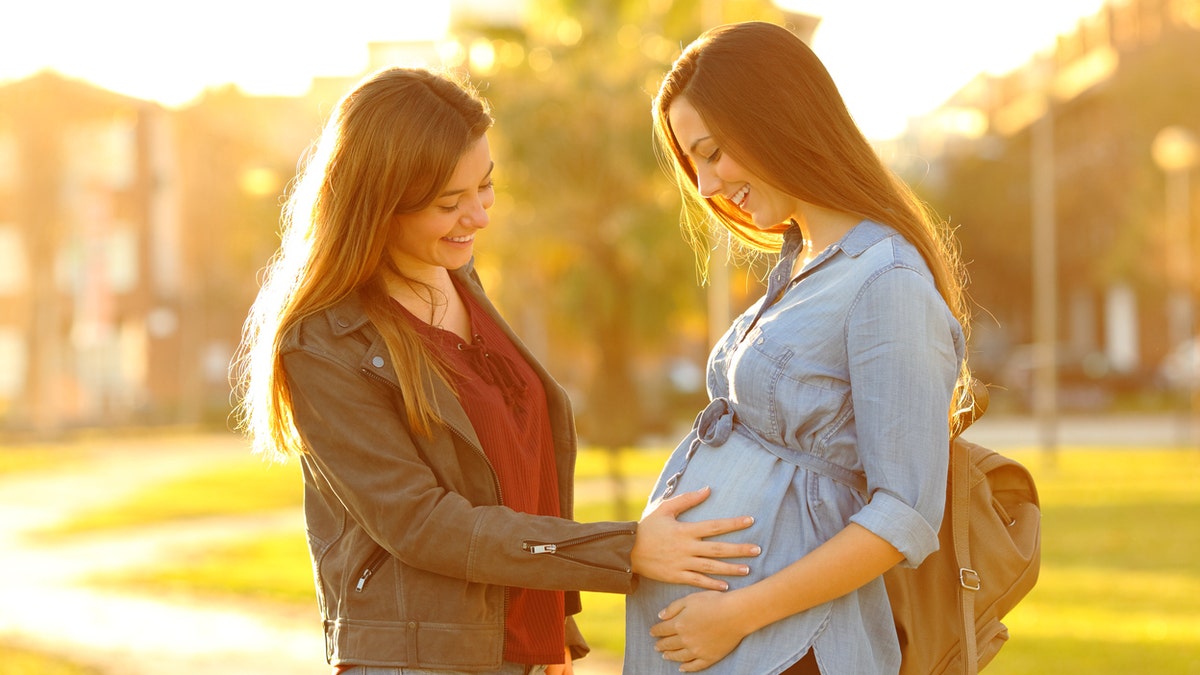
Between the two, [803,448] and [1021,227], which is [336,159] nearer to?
[803,448]

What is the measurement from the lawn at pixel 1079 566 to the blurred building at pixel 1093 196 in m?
17.4

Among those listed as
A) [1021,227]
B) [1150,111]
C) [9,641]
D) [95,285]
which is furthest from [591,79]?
[1021,227]

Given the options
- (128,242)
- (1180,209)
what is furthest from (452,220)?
(128,242)

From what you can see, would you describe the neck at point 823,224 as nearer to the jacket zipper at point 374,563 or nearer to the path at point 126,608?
the jacket zipper at point 374,563

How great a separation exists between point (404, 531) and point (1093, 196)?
151 feet

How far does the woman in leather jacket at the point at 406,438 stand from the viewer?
2631 mm

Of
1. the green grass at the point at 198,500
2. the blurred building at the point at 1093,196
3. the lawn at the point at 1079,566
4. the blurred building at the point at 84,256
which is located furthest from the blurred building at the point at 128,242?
the blurred building at the point at 1093,196

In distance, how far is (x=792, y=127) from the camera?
2633 mm

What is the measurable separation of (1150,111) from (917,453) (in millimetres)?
41747

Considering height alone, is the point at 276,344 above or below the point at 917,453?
above

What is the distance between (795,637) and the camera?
2.57 meters

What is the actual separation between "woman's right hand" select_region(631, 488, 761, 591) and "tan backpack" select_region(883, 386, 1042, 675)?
333 mm

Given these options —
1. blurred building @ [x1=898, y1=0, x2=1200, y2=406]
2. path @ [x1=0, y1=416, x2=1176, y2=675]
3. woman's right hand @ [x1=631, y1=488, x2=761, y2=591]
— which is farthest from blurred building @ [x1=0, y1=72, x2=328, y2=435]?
woman's right hand @ [x1=631, y1=488, x2=761, y2=591]

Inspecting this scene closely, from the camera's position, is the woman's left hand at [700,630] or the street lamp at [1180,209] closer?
the woman's left hand at [700,630]
